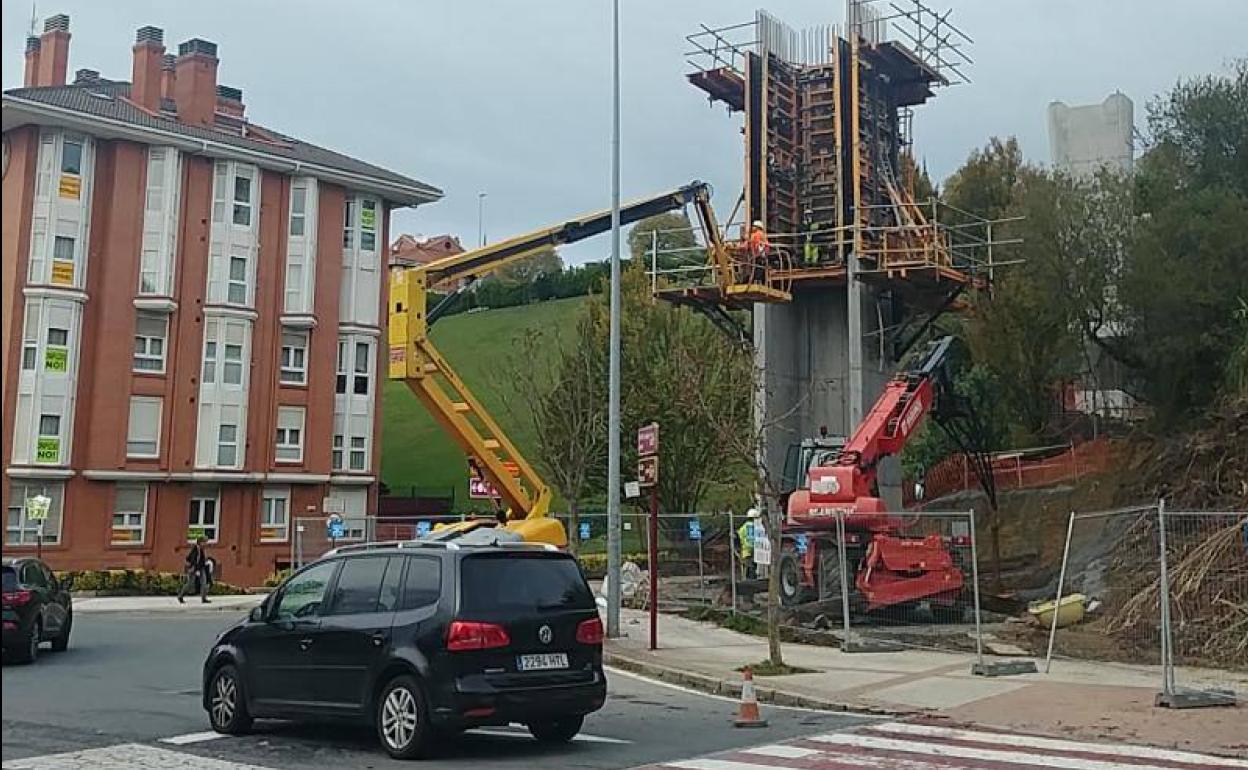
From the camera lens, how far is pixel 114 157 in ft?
130

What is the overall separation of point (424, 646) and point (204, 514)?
1298 inches

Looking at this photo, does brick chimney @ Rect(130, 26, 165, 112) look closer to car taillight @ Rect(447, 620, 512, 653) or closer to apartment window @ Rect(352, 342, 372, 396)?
apartment window @ Rect(352, 342, 372, 396)

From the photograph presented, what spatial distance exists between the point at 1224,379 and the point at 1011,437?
1949cm

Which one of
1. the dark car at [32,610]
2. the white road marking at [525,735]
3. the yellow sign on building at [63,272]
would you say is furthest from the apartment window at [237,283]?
the white road marking at [525,735]

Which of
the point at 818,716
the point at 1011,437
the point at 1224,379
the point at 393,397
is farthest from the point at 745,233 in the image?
the point at 393,397

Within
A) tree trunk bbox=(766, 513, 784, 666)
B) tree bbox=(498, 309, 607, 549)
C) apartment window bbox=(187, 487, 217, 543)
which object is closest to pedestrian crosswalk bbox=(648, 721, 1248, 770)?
tree trunk bbox=(766, 513, 784, 666)

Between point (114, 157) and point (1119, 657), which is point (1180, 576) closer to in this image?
point (1119, 657)

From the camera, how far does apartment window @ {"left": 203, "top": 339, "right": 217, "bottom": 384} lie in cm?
4112

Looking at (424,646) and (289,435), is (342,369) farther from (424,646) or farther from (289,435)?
(424,646)

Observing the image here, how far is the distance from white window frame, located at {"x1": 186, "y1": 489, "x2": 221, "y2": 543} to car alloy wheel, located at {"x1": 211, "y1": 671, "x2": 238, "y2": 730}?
1188 inches

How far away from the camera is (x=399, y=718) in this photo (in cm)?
1001

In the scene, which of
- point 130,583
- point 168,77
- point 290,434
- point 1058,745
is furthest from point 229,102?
point 1058,745

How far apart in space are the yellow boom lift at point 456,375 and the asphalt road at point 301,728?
8.09 meters

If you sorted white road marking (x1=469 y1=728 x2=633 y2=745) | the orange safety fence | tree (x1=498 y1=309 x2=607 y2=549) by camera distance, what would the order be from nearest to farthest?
white road marking (x1=469 y1=728 x2=633 y2=745), the orange safety fence, tree (x1=498 y1=309 x2=607 y2=549)
